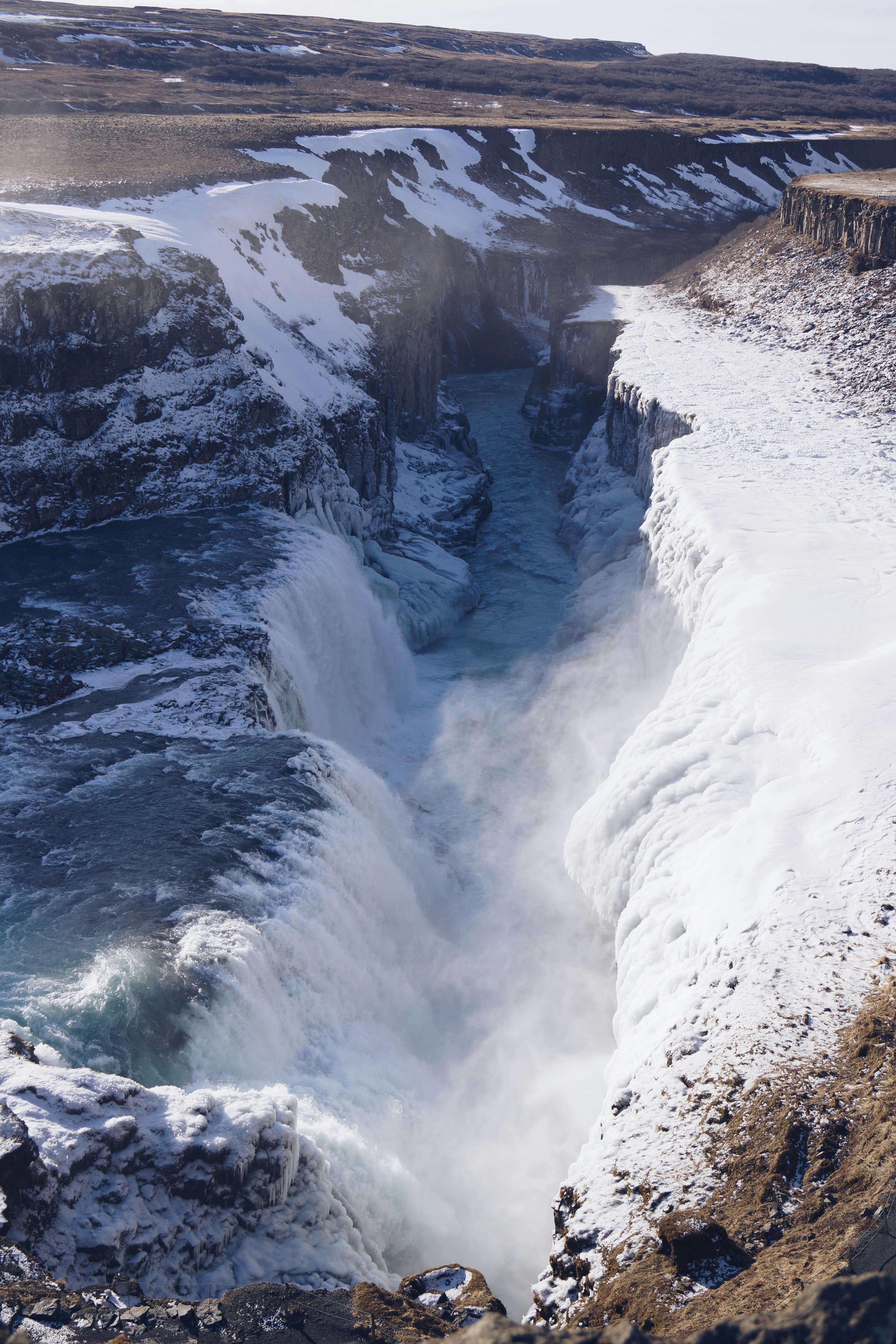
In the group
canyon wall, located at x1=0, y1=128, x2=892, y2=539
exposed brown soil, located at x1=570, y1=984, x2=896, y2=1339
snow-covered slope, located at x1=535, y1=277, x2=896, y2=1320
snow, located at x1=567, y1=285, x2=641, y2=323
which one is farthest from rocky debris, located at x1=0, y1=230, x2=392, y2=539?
exposed brown soil, located at x1=570, y1=984, x2=896, y2=1339

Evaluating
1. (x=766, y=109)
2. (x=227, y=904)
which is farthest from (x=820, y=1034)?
(x=766, y=109)

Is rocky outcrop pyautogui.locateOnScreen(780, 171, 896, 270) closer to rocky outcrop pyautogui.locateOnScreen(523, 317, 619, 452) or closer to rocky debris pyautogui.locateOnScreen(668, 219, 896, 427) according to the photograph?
rocky debris pyautogui.locateOnScreen(668, 219, 896, 427)

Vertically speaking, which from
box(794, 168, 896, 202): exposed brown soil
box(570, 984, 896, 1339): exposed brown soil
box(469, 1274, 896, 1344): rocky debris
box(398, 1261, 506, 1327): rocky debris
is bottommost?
box(398, 1261, 506, 1327): rocky debris

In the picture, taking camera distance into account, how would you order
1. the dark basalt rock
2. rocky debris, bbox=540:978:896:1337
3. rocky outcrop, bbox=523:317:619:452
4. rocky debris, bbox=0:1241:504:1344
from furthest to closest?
1. rocky outcrop, bbox=523:317:619:452
2. the dark basalt rock
3. rocky debris, bbox=0:1241:504:1344
4. rocky debris, bbox=540:978:896:1337

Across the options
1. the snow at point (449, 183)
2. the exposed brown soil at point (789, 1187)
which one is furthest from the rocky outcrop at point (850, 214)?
Result: the exposed brown soil at point (789, 1187)

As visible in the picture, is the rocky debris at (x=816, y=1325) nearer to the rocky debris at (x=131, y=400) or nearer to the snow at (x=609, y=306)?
the rocky debris at (x=131, y=400)

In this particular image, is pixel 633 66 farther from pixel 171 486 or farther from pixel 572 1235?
pixel 572 1235

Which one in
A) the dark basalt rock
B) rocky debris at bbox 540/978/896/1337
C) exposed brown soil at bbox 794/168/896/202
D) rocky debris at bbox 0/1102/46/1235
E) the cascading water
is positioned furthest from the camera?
exposed brown soil at bbox 794/168/896/202

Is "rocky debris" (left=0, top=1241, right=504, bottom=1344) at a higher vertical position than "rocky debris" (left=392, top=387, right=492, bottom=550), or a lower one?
lower
